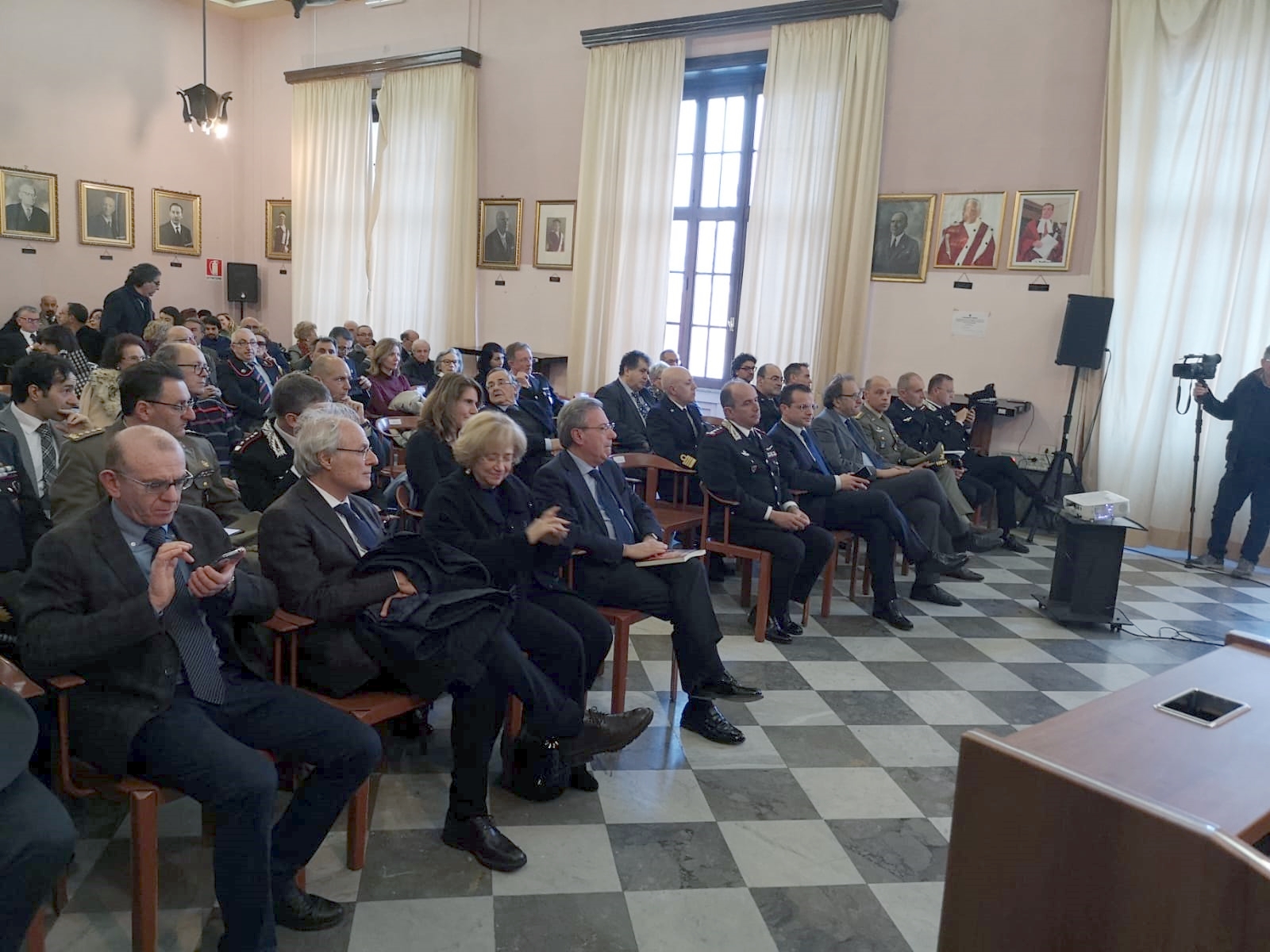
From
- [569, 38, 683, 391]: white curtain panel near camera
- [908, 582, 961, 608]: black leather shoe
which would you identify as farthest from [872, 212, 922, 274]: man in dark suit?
[908, 582, 961, 608]: black leather shoe

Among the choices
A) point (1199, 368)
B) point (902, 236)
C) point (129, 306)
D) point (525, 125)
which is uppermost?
point (525, 125)

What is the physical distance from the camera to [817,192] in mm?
8172

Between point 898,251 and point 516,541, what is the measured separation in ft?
20.0

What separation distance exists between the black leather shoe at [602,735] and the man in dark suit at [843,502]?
223 cm

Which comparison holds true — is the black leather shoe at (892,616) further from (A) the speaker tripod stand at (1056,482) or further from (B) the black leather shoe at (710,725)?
(A) the speaker tripod stand at (1056,482)

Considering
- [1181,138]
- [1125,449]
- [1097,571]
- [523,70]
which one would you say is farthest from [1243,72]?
[523,70]

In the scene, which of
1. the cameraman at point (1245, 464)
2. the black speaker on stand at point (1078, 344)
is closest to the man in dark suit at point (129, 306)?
the black speaker on stand at point (1078, 344)

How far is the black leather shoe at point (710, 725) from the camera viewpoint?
3436mm

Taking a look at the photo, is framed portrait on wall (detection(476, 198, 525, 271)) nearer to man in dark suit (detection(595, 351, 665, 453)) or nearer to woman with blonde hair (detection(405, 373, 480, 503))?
man in dark suit (detection(595, 351, 665, 453))

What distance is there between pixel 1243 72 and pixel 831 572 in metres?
5.10

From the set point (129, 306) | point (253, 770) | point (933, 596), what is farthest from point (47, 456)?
point (129, 306)

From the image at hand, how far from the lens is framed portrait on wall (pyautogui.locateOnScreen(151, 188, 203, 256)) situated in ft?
39.1

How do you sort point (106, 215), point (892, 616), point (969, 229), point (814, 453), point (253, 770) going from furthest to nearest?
point (106, 215) < point (969, 229) < point (814, 453) < point (892, 616) < point (253, 770)

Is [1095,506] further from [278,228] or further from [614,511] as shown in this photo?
[278,228]
